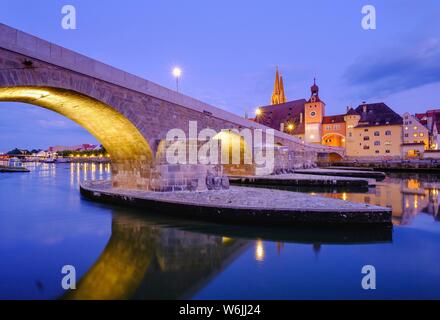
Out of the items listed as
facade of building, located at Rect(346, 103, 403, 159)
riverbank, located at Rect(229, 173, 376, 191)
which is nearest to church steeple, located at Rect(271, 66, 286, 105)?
facade of building, located at Rect(346, 103, 403, 159)

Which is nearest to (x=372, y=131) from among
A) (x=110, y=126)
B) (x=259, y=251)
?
(x=110, y=126)

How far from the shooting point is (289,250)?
6879mm

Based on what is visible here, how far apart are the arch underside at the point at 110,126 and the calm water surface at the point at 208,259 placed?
368 cm

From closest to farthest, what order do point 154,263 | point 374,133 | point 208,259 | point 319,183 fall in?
1. point 154,263
2. point 208,259
3. point 319,183
4. point 374,133

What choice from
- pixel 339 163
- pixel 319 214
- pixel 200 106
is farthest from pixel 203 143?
pixel 339 163

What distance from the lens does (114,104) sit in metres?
10.2

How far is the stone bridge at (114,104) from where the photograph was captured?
7188 mm

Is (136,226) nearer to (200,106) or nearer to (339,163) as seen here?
(200,106)

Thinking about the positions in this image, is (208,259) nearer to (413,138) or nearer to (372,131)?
(372,131)

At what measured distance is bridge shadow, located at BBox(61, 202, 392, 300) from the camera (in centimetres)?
499

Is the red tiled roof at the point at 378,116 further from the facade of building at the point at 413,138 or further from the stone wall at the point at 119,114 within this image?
the stone wall at the point at 119,114

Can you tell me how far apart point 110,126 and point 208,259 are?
28.0ft

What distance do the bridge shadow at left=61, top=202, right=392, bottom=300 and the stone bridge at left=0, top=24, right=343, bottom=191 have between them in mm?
3604

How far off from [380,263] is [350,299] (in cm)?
205
